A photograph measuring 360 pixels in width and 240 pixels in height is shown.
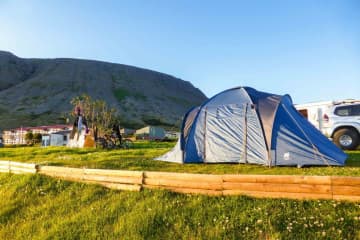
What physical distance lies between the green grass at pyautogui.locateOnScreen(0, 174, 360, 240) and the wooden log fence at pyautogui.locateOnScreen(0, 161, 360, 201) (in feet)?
0.50

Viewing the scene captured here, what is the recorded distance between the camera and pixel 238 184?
5.62 m

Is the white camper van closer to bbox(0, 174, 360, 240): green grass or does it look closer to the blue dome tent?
the blue dome tent

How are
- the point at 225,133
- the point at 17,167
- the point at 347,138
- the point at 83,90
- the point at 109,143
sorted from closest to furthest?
the point at 17,167 < the point at 225,133 < the point at 347,138 < the point at 109,143 < the point at 83,90

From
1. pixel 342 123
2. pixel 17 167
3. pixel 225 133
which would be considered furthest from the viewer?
pixel 342 123

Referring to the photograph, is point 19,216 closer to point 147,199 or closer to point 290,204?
point 147,199

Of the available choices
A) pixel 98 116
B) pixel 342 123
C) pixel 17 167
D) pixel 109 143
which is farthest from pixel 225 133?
pixel 98 116

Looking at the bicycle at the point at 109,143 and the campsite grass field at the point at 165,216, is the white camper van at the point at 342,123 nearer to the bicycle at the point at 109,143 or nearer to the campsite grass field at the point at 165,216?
the campsite grass field at the point at 165,216

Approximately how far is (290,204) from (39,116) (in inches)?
3475

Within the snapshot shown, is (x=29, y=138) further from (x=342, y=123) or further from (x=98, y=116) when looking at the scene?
(x=342, y=123)

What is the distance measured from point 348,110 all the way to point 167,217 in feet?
36.8

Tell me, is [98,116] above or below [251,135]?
above

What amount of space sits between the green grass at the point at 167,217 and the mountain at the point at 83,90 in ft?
232

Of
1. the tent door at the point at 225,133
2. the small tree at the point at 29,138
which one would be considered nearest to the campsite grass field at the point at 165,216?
the tent door at the point at 225,133

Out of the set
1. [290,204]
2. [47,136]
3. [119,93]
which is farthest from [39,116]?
[290,204]
